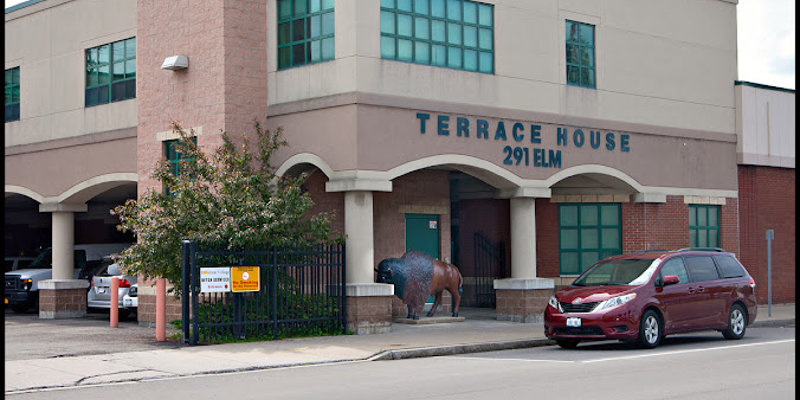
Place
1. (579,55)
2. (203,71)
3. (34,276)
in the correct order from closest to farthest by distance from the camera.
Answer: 1. (203,71)
2. (579,55)
3. (34,276)

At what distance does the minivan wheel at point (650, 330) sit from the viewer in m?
15.2

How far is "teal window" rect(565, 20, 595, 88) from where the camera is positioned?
21641 mm

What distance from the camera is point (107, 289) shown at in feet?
72.1

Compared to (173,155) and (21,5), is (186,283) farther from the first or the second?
(21,5)

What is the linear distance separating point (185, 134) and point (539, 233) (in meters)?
9.10

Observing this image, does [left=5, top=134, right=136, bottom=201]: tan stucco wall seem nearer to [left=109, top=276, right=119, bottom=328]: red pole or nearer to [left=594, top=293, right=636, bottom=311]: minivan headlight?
[left=109, top=276, right=119, bottom=328]: red pole

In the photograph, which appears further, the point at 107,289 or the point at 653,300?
the point at 107,289

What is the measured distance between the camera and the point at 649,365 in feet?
42.3

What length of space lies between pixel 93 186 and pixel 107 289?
263 cm

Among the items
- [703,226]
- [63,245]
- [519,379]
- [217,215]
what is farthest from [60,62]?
[519,379]

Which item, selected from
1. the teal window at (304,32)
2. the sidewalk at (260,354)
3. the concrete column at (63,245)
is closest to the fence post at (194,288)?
the sidewalk at (260,354)

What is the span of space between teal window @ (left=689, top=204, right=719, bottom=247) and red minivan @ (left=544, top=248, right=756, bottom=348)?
21.3 ft

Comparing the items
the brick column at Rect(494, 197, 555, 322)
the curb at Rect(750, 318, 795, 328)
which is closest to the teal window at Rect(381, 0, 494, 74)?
the brick column at Rect(494, 197, 555, 322)

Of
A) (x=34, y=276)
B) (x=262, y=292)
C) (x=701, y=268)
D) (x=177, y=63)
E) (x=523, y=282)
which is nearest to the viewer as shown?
(x=701, y=268)
